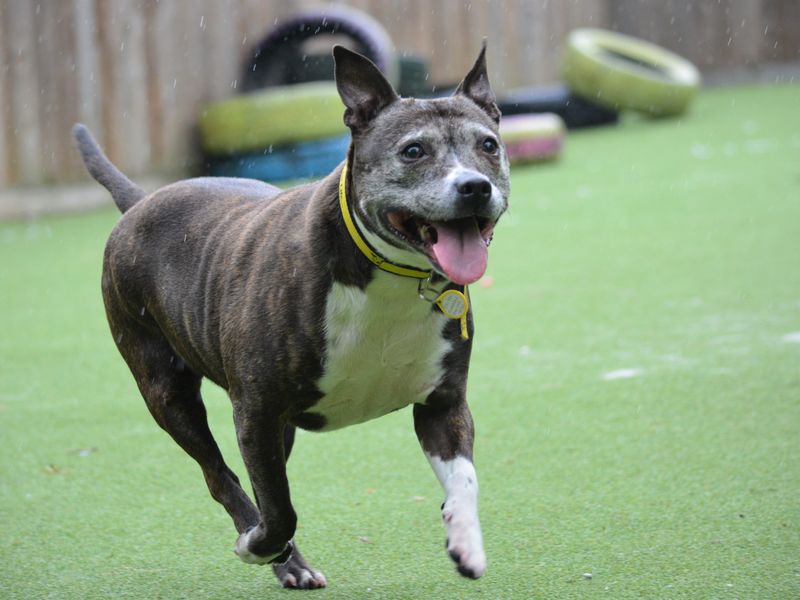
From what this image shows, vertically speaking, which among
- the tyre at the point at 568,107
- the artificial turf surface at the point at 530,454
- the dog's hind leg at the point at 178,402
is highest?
the dog's hind leg at the point at 178,402

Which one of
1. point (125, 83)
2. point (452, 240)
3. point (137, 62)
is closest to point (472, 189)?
point (452, 240)

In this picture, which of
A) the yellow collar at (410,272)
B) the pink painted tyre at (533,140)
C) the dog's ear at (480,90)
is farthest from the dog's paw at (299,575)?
the pink painted tyre at (533,140)

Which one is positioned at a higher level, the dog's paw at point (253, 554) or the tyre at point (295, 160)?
the dog's paw at point (253, 554)

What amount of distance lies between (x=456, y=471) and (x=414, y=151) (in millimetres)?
774

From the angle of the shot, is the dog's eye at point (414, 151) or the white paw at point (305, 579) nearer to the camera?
the dog's eye at point (414, 151)

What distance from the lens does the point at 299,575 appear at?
3211 mm

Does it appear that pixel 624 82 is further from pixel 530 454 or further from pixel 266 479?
pixel 266 479

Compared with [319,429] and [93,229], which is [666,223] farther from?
[319,429]

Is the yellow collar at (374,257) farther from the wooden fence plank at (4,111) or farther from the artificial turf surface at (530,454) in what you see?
the wooden fence plank at (4,111)

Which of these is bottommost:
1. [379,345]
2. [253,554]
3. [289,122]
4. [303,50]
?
[289,122]

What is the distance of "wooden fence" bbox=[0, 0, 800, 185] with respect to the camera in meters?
9.77

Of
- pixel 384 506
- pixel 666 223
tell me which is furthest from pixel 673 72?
pixel 384 506

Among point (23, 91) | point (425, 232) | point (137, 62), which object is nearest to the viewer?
point (425, 232)

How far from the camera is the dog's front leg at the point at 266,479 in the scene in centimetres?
297
